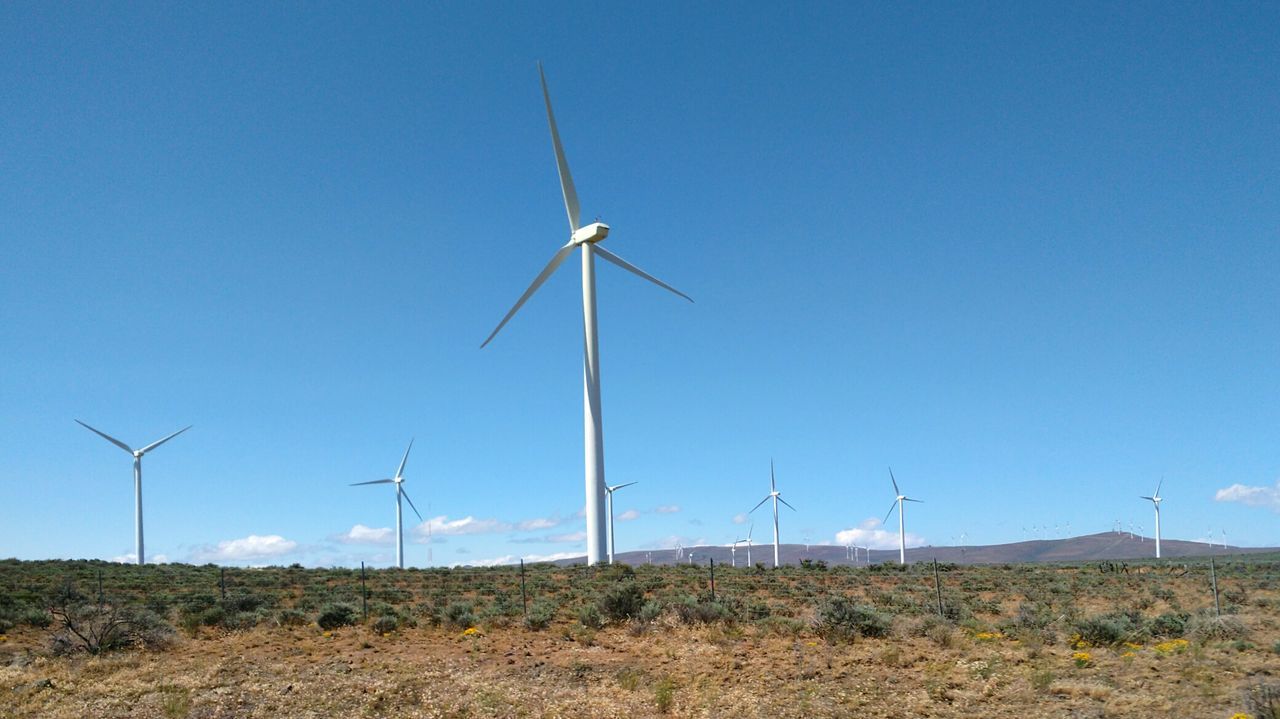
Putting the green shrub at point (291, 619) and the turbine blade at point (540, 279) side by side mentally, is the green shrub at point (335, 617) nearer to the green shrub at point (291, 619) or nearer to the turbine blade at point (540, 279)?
the green shrub at point (291, 619)

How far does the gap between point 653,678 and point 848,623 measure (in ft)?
24.7

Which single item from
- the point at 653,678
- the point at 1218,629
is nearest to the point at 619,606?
the point at 653,678

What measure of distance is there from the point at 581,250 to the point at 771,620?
38.4 m

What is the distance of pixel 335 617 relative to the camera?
96.1 feet

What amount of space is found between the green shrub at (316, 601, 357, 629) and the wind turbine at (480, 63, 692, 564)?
85.6ft

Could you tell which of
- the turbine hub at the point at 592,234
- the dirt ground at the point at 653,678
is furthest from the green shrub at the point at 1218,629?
the turbine hub at the point at 592,234

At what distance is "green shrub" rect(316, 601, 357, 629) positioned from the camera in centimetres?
Result: 2908

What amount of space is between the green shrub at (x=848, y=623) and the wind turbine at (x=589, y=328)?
30.4m

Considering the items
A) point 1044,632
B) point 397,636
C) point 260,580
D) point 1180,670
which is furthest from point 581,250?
point 1180,670

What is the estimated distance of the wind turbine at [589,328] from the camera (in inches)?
2175

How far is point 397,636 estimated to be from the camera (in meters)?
26.9

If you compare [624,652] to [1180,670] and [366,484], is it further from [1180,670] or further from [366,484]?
[366,484]

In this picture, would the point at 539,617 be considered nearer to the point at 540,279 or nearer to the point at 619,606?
the point at 619,606

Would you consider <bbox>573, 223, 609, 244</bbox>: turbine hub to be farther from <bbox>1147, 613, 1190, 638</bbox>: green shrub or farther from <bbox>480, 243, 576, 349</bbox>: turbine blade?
<bbox>1147, 613, 1190, 638</bbox>: green shrub
